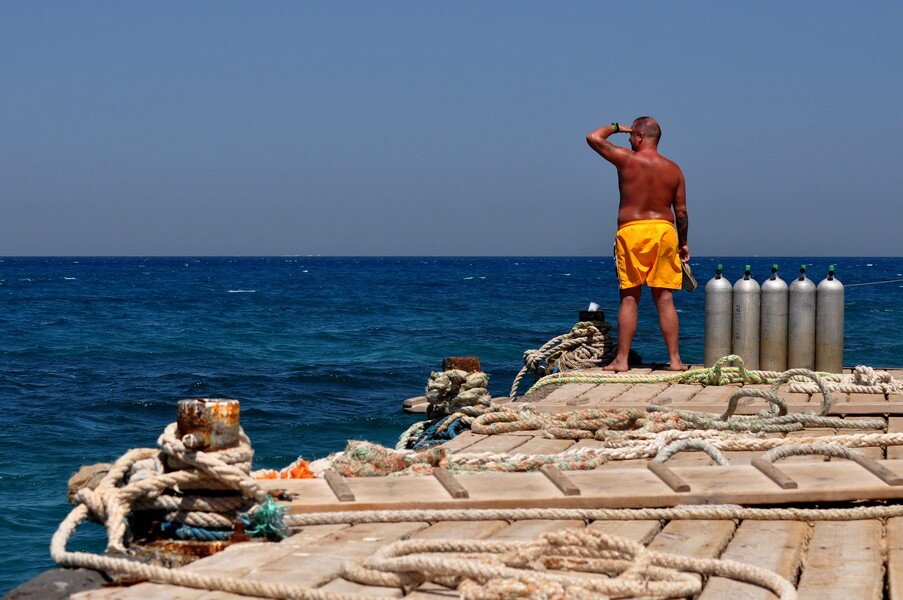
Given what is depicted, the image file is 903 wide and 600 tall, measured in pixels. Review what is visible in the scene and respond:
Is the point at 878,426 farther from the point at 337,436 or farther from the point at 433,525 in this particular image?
the point at 337,436

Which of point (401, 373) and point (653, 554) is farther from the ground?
point (653, 554)

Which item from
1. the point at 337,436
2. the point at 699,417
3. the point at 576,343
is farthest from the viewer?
the point at 337,436

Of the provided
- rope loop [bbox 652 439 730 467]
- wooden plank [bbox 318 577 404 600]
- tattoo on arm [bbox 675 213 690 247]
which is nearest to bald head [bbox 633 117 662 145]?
tattoo on arm [bbox 675 213 690 247]

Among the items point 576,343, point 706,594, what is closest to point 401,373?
point 576,343

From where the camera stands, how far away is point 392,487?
3.70 meters

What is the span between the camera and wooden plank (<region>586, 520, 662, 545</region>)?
10.6 feet

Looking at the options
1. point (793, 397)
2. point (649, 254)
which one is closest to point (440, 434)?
point (793, 397)

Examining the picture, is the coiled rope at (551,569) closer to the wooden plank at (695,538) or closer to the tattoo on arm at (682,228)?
the wooden plank at (695,538)

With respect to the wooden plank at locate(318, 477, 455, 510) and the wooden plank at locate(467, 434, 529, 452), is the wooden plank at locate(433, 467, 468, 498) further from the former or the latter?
the wooden plank at locate(467, 434, 529, 452)

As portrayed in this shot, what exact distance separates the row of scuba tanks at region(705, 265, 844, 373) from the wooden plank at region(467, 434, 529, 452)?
3373 millimetres

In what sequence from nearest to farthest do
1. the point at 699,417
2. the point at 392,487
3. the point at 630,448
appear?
the point at 392,487 < the point at 630,448 < the point at 699,417

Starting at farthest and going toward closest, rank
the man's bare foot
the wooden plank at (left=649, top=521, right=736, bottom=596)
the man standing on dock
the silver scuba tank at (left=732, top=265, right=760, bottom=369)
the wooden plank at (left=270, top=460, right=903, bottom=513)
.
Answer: the man's bare foot, the silver scuba tank at (left=732, top=265, right=760, bottom=369), the man standing on dock, the wooden plank at (left=270, top=460, right=903, bottom=513), the wooden plank at (left=649, top=521, right=736, bottom=596)

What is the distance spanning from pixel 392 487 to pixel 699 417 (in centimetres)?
239

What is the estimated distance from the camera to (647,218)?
8406 millimetres
